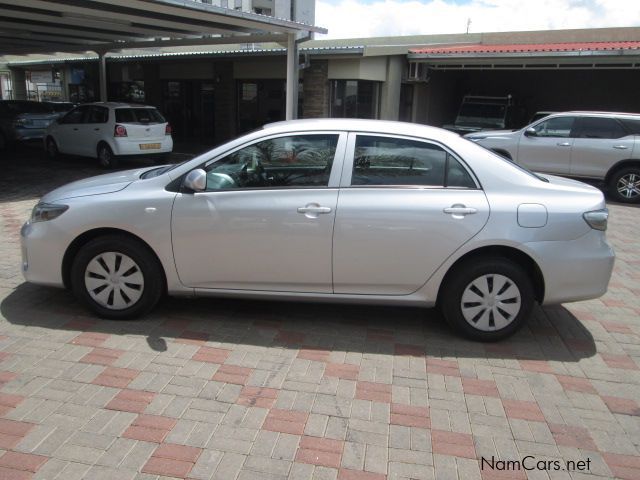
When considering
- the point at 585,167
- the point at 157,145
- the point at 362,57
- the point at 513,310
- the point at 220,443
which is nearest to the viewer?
the point at 220,443

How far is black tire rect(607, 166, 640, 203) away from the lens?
1121cm

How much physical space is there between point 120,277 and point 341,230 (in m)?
1.76

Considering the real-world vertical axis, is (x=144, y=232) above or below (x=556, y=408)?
above

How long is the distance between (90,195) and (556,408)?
364 cm

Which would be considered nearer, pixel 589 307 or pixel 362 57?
pixel 589 307

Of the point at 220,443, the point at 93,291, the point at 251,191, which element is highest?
the point at 251,191

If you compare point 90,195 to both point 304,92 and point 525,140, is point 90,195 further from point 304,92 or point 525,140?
point 304,92

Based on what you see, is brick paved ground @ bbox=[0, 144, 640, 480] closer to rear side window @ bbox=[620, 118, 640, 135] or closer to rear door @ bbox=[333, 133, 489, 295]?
rear door @ bbox=[333, 133, 489, 295]

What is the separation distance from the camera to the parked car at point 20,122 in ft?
54.5

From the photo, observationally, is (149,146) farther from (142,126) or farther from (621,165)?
(621,165)

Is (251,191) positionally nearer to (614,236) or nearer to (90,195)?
(90,195)

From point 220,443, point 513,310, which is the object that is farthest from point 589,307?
point 220,443

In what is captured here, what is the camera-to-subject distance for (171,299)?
4.87 m

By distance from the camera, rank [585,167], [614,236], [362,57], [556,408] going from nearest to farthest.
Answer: [556,408], [614,236], [585,167], [362,57]
